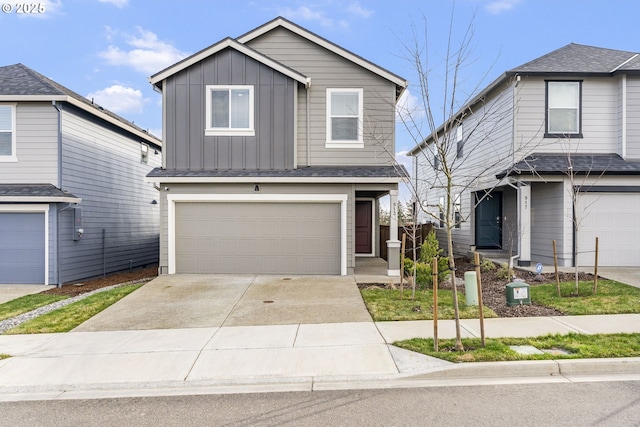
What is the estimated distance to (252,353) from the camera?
622 cm

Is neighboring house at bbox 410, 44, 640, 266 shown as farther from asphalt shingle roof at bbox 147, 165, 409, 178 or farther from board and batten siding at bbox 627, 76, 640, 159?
asphalt shingle roof at bbox 147, 165, 409, 178

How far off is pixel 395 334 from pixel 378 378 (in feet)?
5.60

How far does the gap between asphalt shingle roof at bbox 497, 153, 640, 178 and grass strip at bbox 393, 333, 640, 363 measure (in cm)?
698

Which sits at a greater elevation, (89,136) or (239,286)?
(89,136)

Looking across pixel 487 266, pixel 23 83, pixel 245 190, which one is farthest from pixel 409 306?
pixel 23 83

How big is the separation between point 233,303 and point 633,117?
13.6 metres

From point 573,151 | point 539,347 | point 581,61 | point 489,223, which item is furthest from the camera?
point 489,223

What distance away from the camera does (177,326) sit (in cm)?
782

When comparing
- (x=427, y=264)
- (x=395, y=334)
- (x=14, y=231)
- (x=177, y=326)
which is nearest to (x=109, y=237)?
(x=14, y=231)

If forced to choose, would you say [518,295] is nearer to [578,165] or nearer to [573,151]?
[578,165]

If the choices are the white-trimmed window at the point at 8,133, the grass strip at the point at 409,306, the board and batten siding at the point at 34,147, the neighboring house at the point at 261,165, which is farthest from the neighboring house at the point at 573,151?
the white-trimmed window at the point at 8,133

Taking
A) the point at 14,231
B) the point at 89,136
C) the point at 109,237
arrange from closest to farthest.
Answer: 1. the point at 14,231
2. the point at 89,136
3. the point at 109,237

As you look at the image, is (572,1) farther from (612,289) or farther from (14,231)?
(14,231)

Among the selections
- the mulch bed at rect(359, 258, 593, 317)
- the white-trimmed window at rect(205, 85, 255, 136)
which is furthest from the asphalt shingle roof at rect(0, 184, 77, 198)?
the mulch bed at rect(359, 258, 593, 317)
